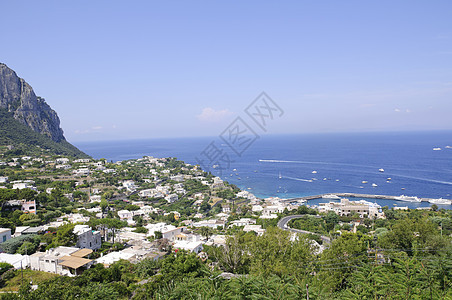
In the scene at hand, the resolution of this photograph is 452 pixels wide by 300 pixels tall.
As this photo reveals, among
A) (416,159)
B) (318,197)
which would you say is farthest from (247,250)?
(416,159)

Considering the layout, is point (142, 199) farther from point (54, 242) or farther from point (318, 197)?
point (318, 197)

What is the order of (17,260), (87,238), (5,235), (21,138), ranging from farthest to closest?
1. (21,138)
2. (87,238)
3. (5,235)
4. (17,260)

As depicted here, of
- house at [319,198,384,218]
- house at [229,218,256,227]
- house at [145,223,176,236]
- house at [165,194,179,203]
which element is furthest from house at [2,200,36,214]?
house at [319,198,384,218]

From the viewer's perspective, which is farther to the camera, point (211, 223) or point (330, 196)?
point (330, 196)

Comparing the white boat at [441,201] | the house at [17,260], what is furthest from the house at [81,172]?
the white boat at [441,201]

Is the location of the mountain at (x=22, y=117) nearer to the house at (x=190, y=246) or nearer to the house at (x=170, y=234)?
the house at (x=170, y=234)

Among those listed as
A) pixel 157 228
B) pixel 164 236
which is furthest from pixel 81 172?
pixel 164 236

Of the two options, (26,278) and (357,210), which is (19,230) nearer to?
(26,278)
